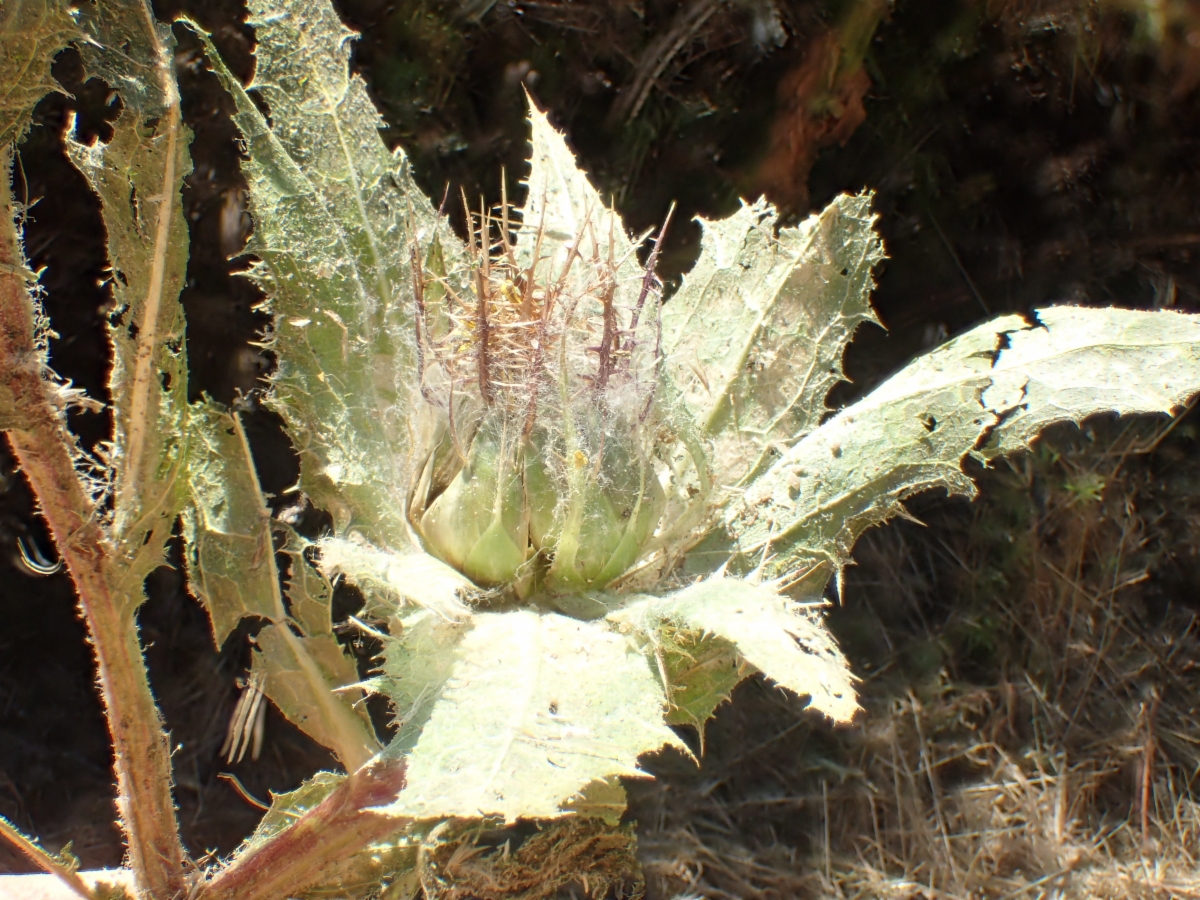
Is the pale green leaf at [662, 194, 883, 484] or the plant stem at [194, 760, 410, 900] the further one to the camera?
the pale green leaf at [662, 194, 883, 484]

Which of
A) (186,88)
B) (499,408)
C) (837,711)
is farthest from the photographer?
(186,88)

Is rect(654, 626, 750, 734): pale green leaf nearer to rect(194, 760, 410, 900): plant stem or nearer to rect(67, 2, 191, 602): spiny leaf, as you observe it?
rect(194, 760, 410, 900): plant stem

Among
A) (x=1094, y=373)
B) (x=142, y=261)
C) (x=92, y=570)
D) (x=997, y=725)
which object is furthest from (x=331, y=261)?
(x=997, y=725)

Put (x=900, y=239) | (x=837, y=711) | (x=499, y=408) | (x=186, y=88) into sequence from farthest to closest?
1. (x=900, y=239)
2. (x=186, y=88)
3. (x=499, y=408)
4. (x=837, y=711)

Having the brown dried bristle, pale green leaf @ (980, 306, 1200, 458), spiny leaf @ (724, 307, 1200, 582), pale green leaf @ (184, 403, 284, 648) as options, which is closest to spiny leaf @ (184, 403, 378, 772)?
pale green leaf @ (184, 403, 284, 648)

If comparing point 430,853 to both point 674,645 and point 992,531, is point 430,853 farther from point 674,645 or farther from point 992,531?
point 992,531

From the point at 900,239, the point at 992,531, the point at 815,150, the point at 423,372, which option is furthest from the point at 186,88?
the point at 992,531
